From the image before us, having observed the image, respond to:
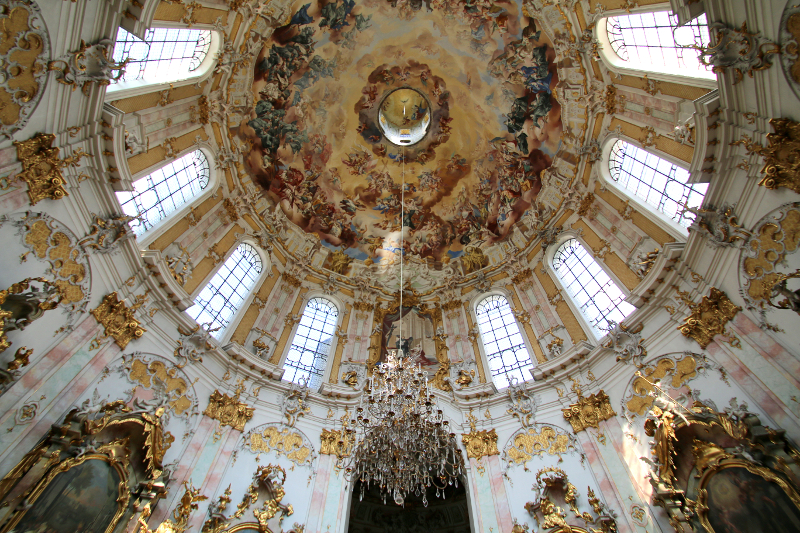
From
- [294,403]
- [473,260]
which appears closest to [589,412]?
[294,403]

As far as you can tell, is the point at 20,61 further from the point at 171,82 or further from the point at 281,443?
the point at 281,443

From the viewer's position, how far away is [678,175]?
11.6m

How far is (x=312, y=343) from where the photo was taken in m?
15.5

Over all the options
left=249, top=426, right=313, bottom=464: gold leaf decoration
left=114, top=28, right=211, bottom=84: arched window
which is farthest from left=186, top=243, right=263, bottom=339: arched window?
left=114, top=28, right=211, bottom=84: arched window

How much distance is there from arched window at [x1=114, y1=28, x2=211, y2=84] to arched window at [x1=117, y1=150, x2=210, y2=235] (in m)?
2.46

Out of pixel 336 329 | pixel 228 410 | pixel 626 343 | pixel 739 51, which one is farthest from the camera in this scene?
pixel 336 329

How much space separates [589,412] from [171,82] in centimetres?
1473

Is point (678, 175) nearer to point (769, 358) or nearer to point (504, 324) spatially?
point (769, 358)

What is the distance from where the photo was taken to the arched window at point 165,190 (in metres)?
11.3

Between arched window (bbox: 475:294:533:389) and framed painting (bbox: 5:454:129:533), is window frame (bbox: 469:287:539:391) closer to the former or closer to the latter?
arched window (bbox: 475:294:533:389)

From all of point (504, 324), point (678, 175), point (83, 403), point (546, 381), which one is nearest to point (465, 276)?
point (504, 324)

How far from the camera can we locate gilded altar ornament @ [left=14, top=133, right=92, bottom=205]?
7957 millimetres

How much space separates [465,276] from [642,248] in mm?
7616

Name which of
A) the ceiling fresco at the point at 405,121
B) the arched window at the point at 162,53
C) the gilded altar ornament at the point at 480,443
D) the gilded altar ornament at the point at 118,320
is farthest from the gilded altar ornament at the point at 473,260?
the gilded altar ornament at the point at 118,320
